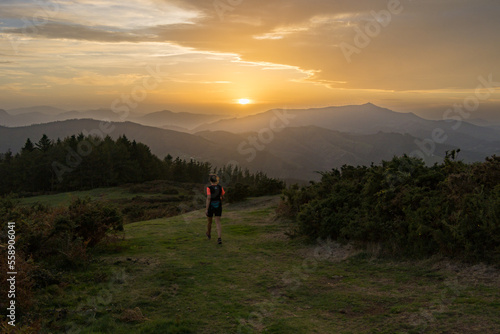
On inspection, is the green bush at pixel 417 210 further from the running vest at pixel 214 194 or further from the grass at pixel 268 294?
the running vest at pixel 214 194

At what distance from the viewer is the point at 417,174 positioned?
34.7 ft

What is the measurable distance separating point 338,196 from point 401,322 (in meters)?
6.58

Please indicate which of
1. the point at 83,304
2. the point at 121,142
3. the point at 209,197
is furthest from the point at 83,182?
the point at 83,304

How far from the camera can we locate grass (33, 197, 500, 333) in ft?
17.9

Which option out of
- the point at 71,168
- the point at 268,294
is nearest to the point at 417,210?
the point at 268,294

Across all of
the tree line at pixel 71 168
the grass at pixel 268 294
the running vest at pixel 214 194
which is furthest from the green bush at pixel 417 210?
the tree line at pixel 71 168

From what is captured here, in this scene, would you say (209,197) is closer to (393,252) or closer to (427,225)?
(393,252)

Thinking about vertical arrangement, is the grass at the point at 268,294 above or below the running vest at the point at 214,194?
below

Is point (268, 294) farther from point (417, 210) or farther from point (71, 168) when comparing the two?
point (71, 168)

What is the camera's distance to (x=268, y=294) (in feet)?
23.3

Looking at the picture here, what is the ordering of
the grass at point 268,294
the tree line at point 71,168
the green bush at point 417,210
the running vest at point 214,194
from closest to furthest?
the grass at point 268,294
the green bush at point 417,210
the running vest at point 214,194
the tree line at point 71,168

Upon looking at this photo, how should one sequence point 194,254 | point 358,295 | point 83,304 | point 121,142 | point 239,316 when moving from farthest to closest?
point 121,142
point 194,254
point 358,295
point 83,304
point 239,316

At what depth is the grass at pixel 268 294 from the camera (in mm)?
5469

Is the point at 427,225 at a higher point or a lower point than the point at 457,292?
higher
